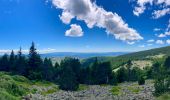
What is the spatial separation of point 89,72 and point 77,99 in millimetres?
58886

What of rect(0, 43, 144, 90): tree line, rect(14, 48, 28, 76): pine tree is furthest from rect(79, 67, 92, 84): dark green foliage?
rect(14, 48, 28, 76): pine tree

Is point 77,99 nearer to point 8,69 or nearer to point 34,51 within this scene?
point 34,51

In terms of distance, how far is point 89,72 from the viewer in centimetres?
13075

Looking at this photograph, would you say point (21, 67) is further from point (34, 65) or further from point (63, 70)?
point (63, 70)

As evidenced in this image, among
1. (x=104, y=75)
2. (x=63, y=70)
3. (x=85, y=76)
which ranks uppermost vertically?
(x=63, y=70)

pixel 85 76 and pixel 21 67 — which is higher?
pixel 21 67

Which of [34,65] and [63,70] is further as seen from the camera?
[34,65]

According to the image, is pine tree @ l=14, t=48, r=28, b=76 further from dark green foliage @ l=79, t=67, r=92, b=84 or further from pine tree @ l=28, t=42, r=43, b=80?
dark green foliage @ l=79, t=67, r=92, b=84

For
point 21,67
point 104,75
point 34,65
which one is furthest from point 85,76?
point 21,67

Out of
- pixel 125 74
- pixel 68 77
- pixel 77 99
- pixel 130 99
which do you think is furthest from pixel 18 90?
pixel 125 74

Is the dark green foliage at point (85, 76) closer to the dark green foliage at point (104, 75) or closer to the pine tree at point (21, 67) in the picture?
the dark green foliage at point (104, 75)

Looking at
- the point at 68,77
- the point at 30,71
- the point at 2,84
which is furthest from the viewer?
the point at 30,71

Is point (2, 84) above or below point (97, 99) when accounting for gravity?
above

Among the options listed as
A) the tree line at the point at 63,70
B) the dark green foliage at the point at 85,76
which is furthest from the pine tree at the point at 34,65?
the dark green foliage at the point at 85,76
